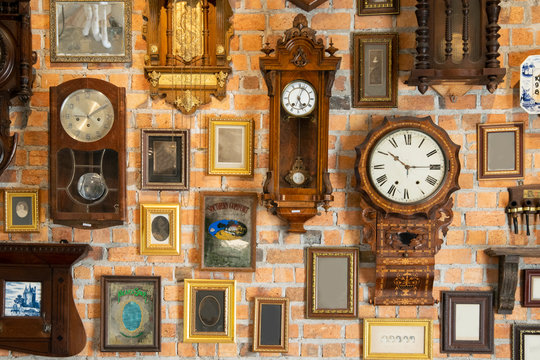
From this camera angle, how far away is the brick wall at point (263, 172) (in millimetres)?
2629

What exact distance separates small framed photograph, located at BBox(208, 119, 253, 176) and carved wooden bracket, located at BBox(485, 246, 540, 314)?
1218 millimetres

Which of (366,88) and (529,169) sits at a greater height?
(366,88)

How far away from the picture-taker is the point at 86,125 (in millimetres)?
2623

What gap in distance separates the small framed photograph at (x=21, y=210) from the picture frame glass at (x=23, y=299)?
0.27m

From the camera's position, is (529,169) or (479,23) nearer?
(479,23)

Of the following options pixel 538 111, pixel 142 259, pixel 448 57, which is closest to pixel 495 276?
pixel 538 111

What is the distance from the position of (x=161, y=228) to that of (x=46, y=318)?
0.69 meters

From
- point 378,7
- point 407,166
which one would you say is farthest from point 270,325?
point 378,7

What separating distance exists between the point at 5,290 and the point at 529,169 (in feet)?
8.37

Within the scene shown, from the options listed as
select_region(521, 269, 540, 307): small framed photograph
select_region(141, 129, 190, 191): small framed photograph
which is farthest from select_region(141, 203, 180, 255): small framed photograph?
select_region(521, 269, 540, 307): small framed photograph

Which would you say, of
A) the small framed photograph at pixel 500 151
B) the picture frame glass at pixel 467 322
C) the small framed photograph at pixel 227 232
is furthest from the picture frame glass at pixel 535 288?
the small framed photograph at pixel 227 232

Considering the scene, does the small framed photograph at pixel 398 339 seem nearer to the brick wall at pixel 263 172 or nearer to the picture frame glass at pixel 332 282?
the brick wall at pixel 263 172

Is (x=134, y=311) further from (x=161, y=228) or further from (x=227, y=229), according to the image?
(x=227, y=229)

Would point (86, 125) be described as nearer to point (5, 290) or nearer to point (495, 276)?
point (5, 290)
